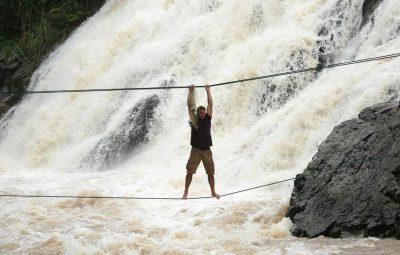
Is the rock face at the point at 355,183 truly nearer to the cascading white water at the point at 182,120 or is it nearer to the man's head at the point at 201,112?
the cascading white water at the point at 182,120

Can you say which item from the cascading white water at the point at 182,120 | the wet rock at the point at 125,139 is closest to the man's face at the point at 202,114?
the cascading white water at the point at 182,120

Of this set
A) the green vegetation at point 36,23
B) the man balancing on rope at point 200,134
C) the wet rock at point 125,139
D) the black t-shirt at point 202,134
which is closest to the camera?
the man balancing on rope at point 200,134

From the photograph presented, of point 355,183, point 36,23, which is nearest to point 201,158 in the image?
point 355,183

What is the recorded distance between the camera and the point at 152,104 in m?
13.2

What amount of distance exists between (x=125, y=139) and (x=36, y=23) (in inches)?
361

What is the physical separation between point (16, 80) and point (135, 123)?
273 inches

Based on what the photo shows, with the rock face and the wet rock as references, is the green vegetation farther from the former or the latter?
the rock face

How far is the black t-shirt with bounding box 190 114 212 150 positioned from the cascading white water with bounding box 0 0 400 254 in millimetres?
1395

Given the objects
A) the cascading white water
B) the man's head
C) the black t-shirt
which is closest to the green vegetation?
the cascading white water

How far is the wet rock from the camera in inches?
505

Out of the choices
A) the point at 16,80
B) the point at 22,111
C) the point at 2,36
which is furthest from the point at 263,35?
the point at 2,36

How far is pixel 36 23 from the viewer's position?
20141mm

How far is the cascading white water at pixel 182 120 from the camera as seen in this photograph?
8.30 metres

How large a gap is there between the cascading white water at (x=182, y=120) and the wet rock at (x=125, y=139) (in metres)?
0.05
